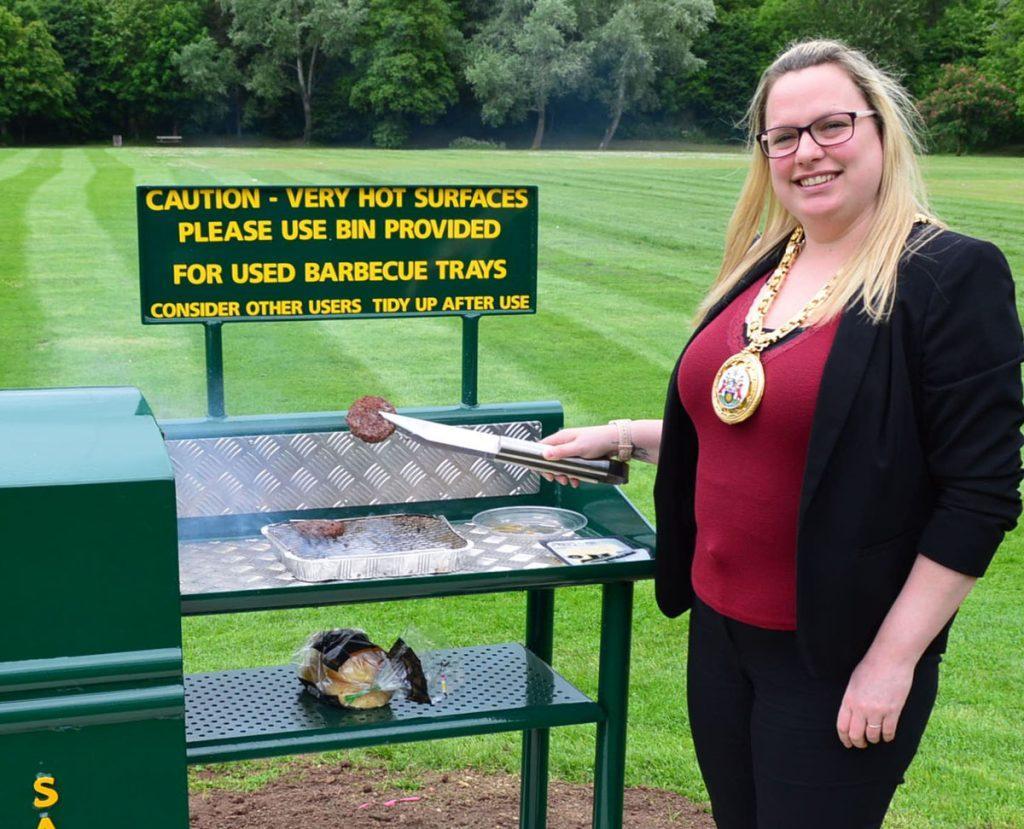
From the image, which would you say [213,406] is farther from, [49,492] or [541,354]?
[541,354]

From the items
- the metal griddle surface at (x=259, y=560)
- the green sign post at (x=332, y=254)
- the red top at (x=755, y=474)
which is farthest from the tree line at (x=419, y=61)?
the red top at (x=755, y=474)

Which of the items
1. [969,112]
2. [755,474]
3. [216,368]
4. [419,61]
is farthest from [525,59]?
[755,474]

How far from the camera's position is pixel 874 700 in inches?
88.0

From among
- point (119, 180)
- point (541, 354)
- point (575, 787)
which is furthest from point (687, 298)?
point (119, 180)

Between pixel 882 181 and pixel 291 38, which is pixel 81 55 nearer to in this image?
pixel 291 38

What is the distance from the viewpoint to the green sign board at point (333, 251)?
3.29 metres

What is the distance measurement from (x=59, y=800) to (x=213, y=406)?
1.43 meters

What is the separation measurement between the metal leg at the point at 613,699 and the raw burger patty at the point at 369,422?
0.67 meters

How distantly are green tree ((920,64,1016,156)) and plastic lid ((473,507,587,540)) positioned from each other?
47309 mm

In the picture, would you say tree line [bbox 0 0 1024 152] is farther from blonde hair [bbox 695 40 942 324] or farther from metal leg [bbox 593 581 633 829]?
blonde hair [bbox 695 40 942 324]

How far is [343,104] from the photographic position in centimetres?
5956

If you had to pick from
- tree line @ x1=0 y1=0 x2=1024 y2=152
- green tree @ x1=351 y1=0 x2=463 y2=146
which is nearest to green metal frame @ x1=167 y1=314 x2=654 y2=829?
tree line @ x1=0 y1=0 x2=1024 y2=152

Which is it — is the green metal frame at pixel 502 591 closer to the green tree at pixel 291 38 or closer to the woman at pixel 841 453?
the woman at pixel 841 453

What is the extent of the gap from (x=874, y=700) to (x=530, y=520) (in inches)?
52.7
